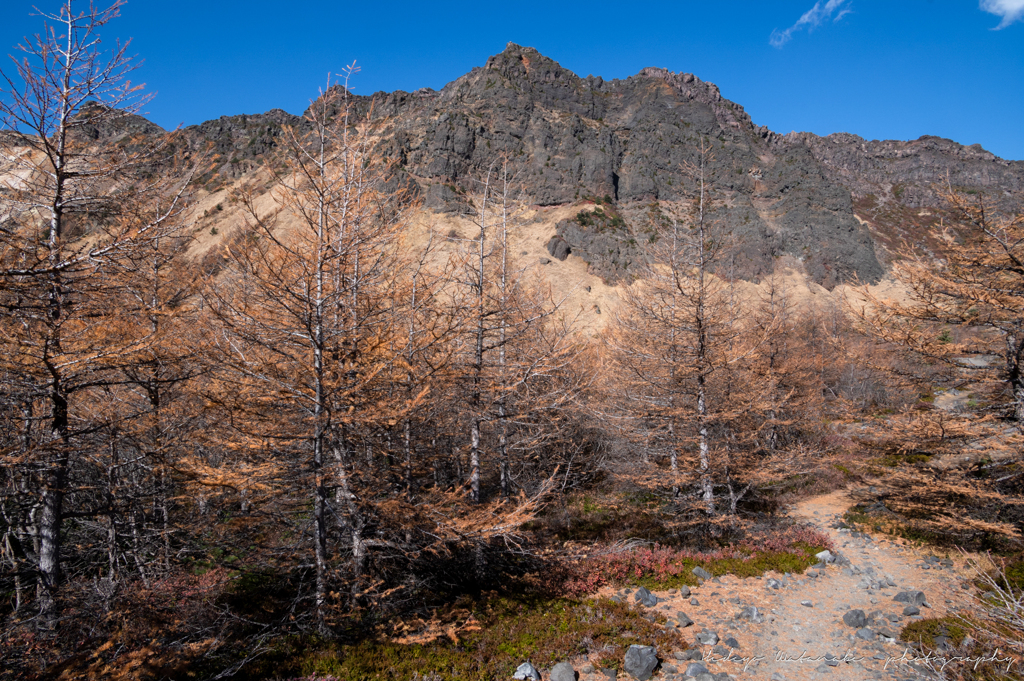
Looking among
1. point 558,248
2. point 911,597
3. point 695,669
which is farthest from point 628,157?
point 695,669

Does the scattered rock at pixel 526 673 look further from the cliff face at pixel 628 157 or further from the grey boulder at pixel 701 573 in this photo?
the cliff face at pixel 628 157

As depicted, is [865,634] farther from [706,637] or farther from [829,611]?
[706,637]

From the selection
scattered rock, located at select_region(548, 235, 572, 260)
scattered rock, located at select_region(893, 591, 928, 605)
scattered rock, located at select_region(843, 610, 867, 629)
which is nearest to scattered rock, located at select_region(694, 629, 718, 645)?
scattered rock, located at select_region(843, 610, 867, 629)

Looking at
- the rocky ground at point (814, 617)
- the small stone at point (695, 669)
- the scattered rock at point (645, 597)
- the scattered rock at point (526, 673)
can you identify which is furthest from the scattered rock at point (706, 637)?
the scattered rock at point (526, 673)

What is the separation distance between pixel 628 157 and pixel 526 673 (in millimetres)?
76824

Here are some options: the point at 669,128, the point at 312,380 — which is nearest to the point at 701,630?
the point at 312,380

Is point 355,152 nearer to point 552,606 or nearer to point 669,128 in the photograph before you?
point 552,606

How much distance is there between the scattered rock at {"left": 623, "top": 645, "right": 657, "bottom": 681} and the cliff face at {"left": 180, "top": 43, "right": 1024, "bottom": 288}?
39020 mm

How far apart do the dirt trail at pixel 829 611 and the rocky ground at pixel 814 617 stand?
0.05 feet

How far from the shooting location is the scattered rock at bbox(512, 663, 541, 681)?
6128 mm

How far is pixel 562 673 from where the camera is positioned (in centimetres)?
620

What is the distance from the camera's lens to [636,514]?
42.5 ft

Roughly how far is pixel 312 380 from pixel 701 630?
7.61 m

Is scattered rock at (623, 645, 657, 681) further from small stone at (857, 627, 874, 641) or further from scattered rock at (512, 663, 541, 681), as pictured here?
small stone at (857, 627, 874, 641)
